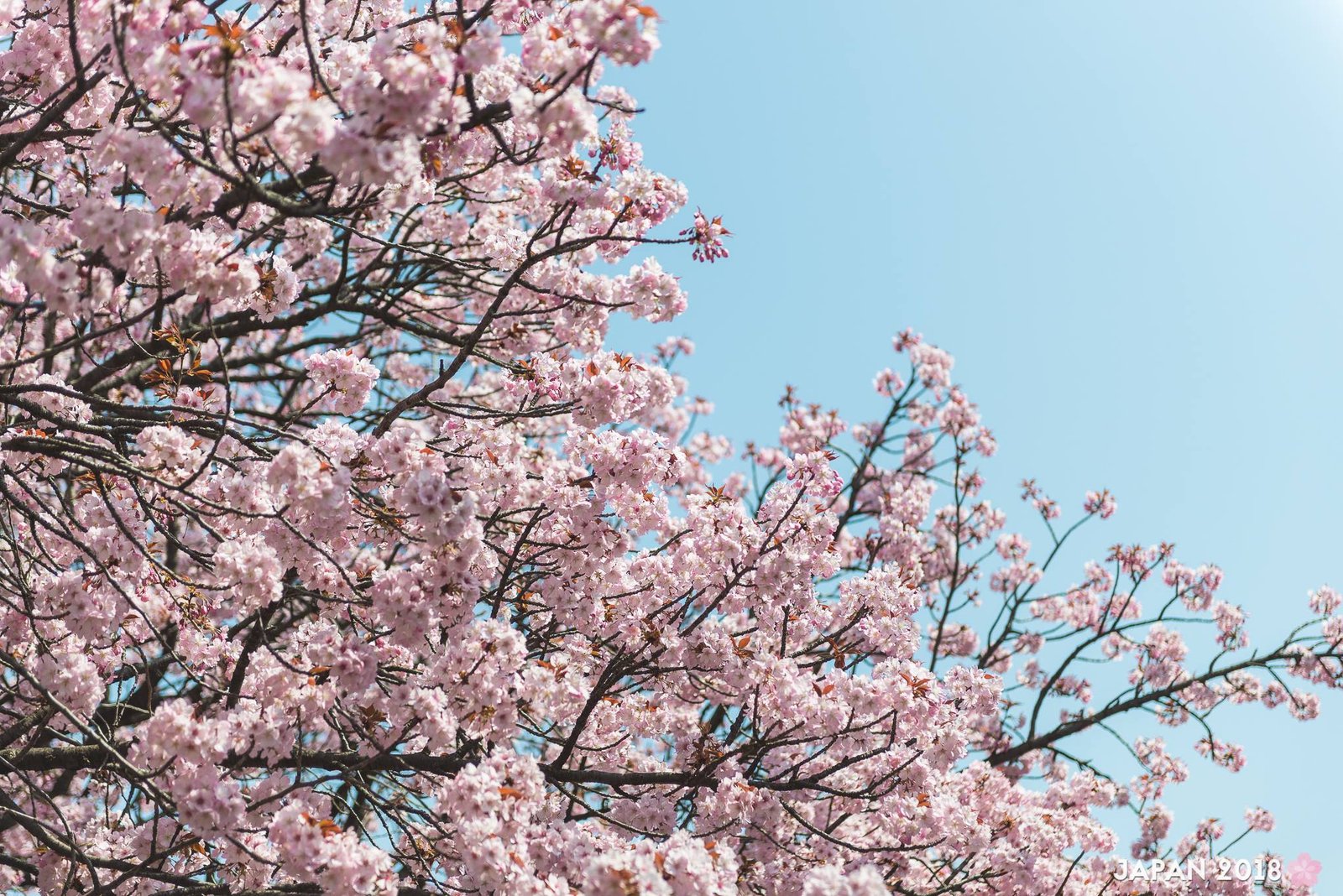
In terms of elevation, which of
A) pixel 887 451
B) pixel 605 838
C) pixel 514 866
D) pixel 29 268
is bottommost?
pixel 514 866

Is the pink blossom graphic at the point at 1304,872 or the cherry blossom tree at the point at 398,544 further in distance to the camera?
the pink blossom graphic at the point at 1304,872

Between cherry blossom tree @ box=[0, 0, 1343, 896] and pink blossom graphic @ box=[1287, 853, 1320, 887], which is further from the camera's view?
pink blossom graphic @ box=[1287, 853, 1320, 887]

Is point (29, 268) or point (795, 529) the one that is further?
point (795, 529)

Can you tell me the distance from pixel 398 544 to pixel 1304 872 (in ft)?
35.7

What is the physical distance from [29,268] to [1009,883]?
795cm

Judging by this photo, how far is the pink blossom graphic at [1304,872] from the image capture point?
429 inches

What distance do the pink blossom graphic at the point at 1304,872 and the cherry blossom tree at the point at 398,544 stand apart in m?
3.11

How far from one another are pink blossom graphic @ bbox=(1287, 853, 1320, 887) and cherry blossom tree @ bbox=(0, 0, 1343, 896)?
3.11m

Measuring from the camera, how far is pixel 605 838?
18.6 ft

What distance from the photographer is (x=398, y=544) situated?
707 centimetres

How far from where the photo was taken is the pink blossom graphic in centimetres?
1090

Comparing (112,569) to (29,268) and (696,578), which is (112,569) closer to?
(29,268)

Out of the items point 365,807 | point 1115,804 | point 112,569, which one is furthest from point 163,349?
point 1115,804

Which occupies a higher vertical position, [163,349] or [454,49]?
[163,349]
